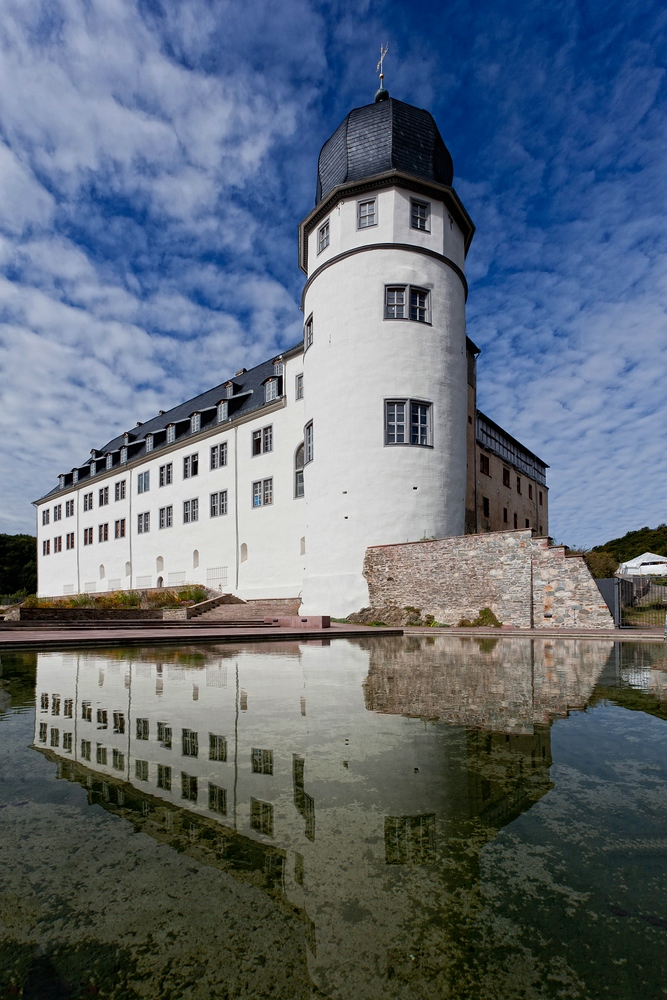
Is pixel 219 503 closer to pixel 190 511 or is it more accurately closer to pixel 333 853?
pixel 190 511

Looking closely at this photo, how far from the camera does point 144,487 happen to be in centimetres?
4031

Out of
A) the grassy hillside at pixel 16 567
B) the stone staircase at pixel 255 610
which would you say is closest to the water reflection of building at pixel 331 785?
the stone staircase at pixel 255 610

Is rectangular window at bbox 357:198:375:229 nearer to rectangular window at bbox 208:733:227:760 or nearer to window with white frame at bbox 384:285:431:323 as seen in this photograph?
window with white frame at bbox 384:285:431:323

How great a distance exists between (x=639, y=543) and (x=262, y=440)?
2468 inches

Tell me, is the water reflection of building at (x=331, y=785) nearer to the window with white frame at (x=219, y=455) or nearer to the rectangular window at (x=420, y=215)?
the rectangular window at (x=420, y=215)

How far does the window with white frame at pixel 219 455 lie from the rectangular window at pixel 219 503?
1.67 m

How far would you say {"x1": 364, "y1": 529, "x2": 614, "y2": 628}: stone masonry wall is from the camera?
1655 centimetres

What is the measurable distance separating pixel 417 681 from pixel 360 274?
777 inches

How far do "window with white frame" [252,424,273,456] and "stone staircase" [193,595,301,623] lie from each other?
8365 mm

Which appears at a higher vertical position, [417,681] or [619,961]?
[619,961]

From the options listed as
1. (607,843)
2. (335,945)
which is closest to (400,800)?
(607,843)

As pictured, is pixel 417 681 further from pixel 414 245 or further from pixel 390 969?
pixel 414 245

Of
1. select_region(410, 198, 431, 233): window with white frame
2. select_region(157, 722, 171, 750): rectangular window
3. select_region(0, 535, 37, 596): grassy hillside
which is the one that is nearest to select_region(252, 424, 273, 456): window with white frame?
select_region(410, 198, 431, 233): window with white frame

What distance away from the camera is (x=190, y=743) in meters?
3.73
